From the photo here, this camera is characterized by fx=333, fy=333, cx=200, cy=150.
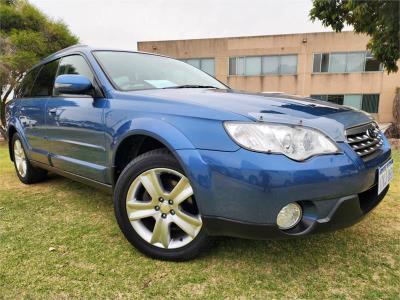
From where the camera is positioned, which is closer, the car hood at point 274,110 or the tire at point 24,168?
the car hood at point 274,110

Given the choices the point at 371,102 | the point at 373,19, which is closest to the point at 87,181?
→ the point at 373,19

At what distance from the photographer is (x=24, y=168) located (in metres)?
4.20

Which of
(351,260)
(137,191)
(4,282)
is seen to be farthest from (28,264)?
(351,260)

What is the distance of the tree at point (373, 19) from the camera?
17.5 feet

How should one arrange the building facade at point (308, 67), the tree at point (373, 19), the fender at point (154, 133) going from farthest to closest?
the building facade at point (308, 67)
the tree at point (373, 19)
the fender at point (154, 133)

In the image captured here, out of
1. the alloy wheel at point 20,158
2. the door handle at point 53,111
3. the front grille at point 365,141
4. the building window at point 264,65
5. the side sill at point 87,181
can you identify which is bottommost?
the alloy wheel at point 20,158

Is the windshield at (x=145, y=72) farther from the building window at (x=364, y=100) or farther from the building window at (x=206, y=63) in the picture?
the building window at (x=206, y=63)

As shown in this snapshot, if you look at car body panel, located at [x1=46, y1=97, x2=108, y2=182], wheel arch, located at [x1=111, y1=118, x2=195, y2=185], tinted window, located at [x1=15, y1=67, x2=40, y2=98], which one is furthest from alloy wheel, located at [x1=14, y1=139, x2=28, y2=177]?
wheel arch, located at [x1=111, y1=118, x2=195, y2=185]

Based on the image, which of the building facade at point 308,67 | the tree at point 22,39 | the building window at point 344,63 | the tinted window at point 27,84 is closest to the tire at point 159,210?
the tinted window at point 27,84

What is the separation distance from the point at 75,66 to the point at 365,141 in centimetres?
250

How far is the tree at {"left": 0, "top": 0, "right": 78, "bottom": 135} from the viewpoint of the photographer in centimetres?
1257

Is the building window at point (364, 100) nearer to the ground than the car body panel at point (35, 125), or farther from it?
nearer to the ground

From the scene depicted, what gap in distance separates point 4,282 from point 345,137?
2.16 meters

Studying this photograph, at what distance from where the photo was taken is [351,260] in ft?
7.11
